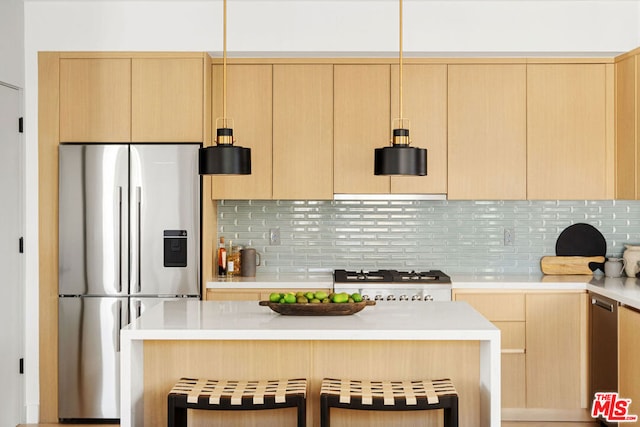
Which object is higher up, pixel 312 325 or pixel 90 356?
pixel 312 325

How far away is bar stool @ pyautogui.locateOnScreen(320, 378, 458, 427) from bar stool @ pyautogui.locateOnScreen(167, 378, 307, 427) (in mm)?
111

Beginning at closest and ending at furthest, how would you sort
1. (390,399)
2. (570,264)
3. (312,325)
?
(390,399) → (312,325) → (570,264)

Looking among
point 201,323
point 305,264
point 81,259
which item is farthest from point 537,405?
point 81,259

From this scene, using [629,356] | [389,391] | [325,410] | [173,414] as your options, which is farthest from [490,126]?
[173,414]

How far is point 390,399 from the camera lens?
304 cm

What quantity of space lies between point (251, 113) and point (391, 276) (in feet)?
5.05

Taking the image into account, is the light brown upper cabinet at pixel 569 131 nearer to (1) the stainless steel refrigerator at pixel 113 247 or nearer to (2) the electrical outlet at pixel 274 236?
(2) the electrical outlet at pixel 274 236

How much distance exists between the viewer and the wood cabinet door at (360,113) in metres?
5.24

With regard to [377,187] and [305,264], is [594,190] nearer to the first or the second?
[377,187]

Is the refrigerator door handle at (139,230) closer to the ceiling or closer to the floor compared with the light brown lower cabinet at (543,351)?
closer to the ceiling

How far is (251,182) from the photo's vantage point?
5273mm

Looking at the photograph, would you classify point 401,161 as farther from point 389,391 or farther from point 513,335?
point 513,335

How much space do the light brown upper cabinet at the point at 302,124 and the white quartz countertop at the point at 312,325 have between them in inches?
65.9

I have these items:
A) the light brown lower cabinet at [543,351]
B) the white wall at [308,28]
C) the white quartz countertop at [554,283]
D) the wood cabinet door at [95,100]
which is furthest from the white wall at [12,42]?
the light brown lower cabinet at [543,351]
